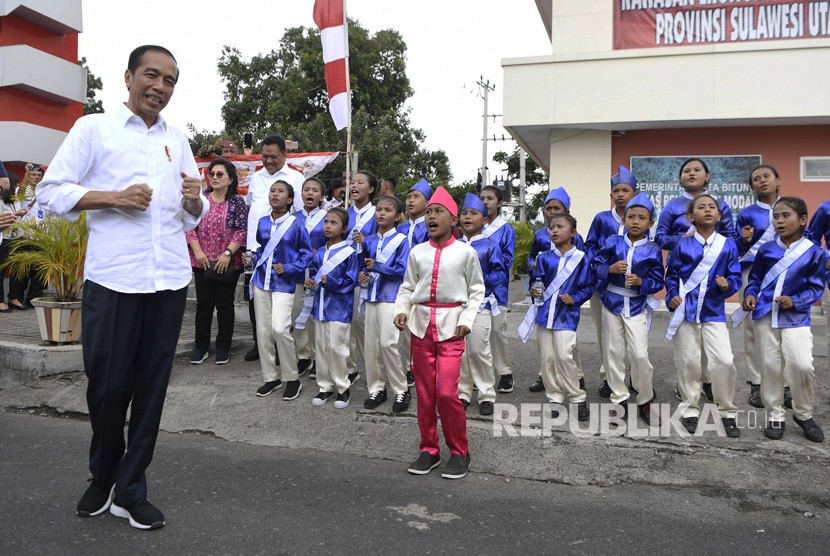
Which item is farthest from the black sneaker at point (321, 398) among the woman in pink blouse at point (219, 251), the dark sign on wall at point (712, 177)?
the dark sign on wall at point (712, 177)

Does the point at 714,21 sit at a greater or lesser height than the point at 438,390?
greater

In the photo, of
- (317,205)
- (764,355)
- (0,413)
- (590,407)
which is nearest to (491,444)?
(590,407)

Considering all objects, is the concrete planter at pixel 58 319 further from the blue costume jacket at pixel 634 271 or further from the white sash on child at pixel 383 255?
the blue costume jacket at pixel 634 271

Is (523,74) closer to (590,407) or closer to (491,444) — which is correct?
(590,407)

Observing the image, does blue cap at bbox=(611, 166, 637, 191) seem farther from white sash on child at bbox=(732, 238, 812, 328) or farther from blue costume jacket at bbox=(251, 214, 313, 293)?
blue costume jacket at bbox=(251, 214, 313, 293)

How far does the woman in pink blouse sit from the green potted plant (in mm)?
1078

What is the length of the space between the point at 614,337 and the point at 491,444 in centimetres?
141

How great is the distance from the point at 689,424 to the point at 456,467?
1908 mm

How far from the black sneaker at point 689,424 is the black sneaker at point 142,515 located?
3.61 m

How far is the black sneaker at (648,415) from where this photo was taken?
545 cm

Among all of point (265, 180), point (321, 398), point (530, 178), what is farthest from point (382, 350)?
point (530, 178)

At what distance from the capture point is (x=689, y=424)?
5.35 meters

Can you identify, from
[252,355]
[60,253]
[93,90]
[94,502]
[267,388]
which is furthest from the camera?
[93,90]

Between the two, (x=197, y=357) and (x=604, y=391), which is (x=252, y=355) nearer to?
(x=197, y=357)
